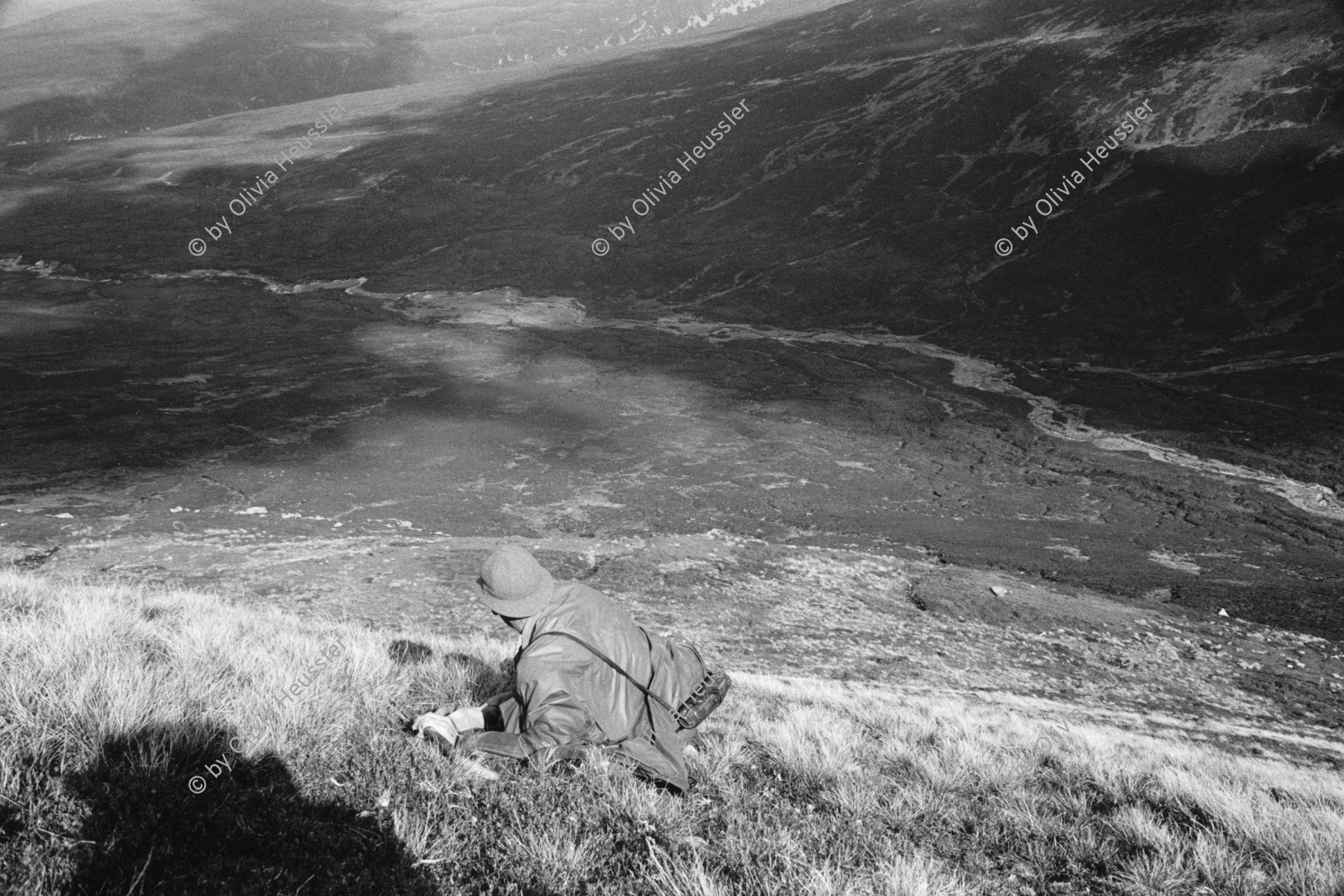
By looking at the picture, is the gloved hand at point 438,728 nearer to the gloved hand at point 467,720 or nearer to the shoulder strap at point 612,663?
the gloved hand at point 467,720

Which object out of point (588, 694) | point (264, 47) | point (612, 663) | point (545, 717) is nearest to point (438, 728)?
point (545, 717)

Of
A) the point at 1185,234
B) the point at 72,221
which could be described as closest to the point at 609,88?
the point at 72,221

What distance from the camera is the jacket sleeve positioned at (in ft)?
10.9

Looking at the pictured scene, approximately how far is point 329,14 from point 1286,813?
458 feet

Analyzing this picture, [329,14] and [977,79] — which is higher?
[329,14]

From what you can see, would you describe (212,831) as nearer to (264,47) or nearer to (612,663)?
(612,663)

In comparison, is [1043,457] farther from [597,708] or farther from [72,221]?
[72,221]

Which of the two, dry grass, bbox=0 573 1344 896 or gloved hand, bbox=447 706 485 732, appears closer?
dry grass, bbox=0 573 1344 896

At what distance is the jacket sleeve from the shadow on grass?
26.4 inches

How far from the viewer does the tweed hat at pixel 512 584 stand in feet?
11.4

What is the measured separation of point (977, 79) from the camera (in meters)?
53.7

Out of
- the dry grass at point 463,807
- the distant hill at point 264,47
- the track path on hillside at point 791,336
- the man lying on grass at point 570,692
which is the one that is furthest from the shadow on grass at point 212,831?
the distant hill at point 264,47

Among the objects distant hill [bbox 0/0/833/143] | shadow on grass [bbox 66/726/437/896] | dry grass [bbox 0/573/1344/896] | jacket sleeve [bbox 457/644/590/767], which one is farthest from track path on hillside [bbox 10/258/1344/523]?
distant hill [bbox 0/0/833/143]

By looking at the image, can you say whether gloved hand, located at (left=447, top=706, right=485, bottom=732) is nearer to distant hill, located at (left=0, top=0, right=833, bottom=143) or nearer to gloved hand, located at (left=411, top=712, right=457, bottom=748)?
gloved hand, located at (left=411, top=712, right=457, bottom=748)
